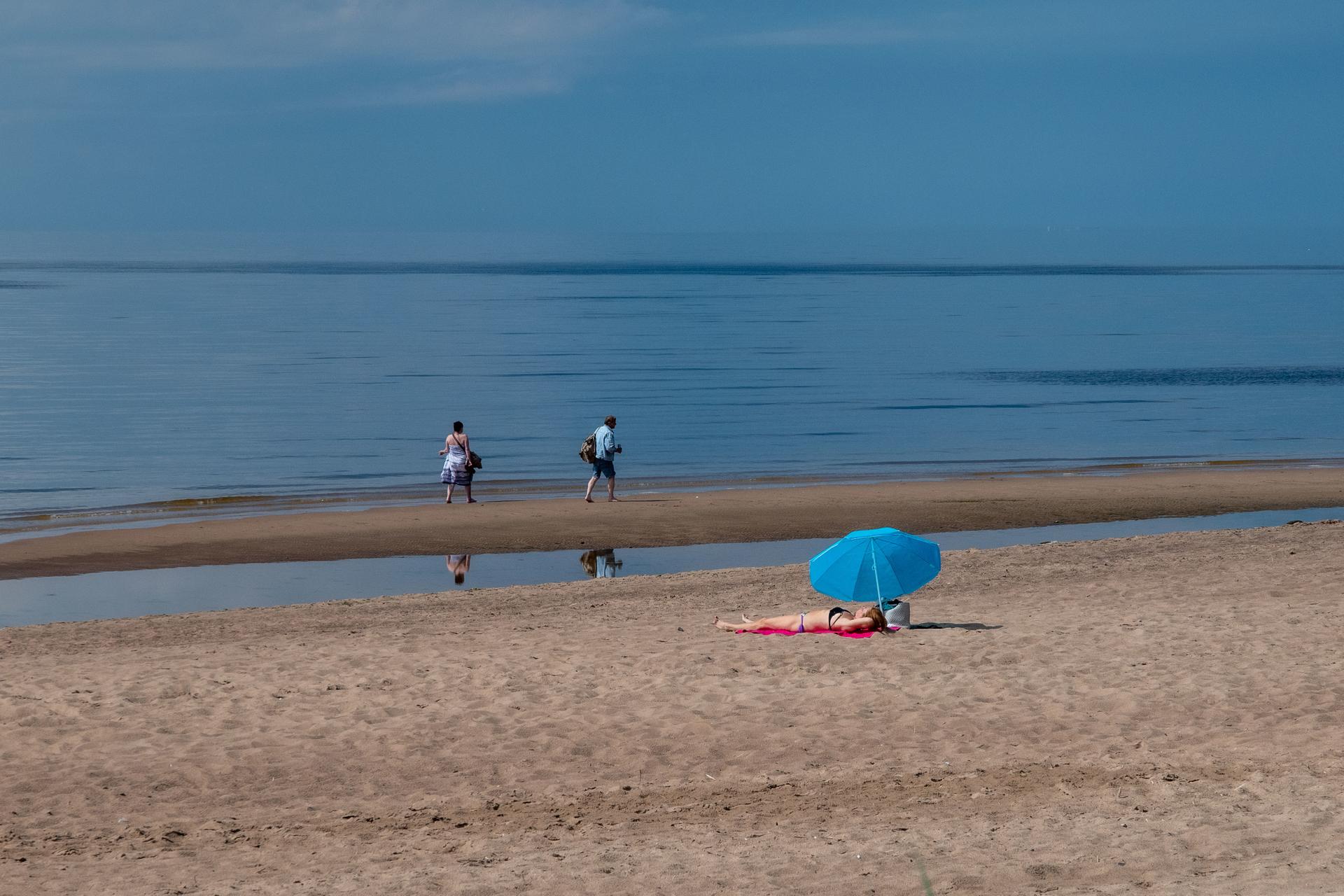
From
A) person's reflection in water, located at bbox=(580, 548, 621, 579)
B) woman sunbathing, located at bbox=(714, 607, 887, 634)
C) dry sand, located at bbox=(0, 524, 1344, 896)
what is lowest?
dry sand, located at bbox=(0, 524, 1344, 896)

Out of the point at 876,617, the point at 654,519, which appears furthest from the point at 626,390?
the point at 876,617

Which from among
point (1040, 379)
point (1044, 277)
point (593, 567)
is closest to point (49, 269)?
point (1044, 277)

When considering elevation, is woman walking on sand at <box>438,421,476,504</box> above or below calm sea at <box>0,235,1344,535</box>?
below

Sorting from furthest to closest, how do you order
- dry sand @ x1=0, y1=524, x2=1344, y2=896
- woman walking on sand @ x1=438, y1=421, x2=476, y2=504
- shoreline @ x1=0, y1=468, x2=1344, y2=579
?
woman walking on sand @ x1=438, y1=421, x2=476, y2=504 → shoreline @ x1=0, y1=468, x2=1344, y2=579 → dry sand @ x1=0, y1=524, x2=1344, y2=896

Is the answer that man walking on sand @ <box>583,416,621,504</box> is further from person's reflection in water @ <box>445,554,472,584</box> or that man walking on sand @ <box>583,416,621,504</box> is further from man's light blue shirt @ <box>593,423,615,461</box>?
person's reflection in water @ <box>445,554,472,584</box>

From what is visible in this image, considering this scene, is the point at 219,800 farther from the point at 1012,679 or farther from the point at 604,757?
the point at 1012,679

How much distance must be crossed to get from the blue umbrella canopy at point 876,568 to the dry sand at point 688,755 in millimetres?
493

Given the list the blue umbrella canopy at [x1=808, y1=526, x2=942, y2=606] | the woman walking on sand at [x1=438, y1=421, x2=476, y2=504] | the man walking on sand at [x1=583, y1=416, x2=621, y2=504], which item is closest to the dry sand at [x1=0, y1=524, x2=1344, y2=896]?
the blue umbrella canopy at [x1=808, y1=526, x2=942, y2=606]

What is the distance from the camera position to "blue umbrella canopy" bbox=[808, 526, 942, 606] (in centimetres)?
1323

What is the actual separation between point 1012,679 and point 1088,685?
1.99 ft

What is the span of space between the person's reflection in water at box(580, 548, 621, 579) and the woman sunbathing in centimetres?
606

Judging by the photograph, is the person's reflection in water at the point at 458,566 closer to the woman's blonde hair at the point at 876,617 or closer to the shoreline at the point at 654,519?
the shoreline at the point at 654,519

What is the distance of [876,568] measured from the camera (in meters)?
13.2

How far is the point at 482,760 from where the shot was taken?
10172mm
